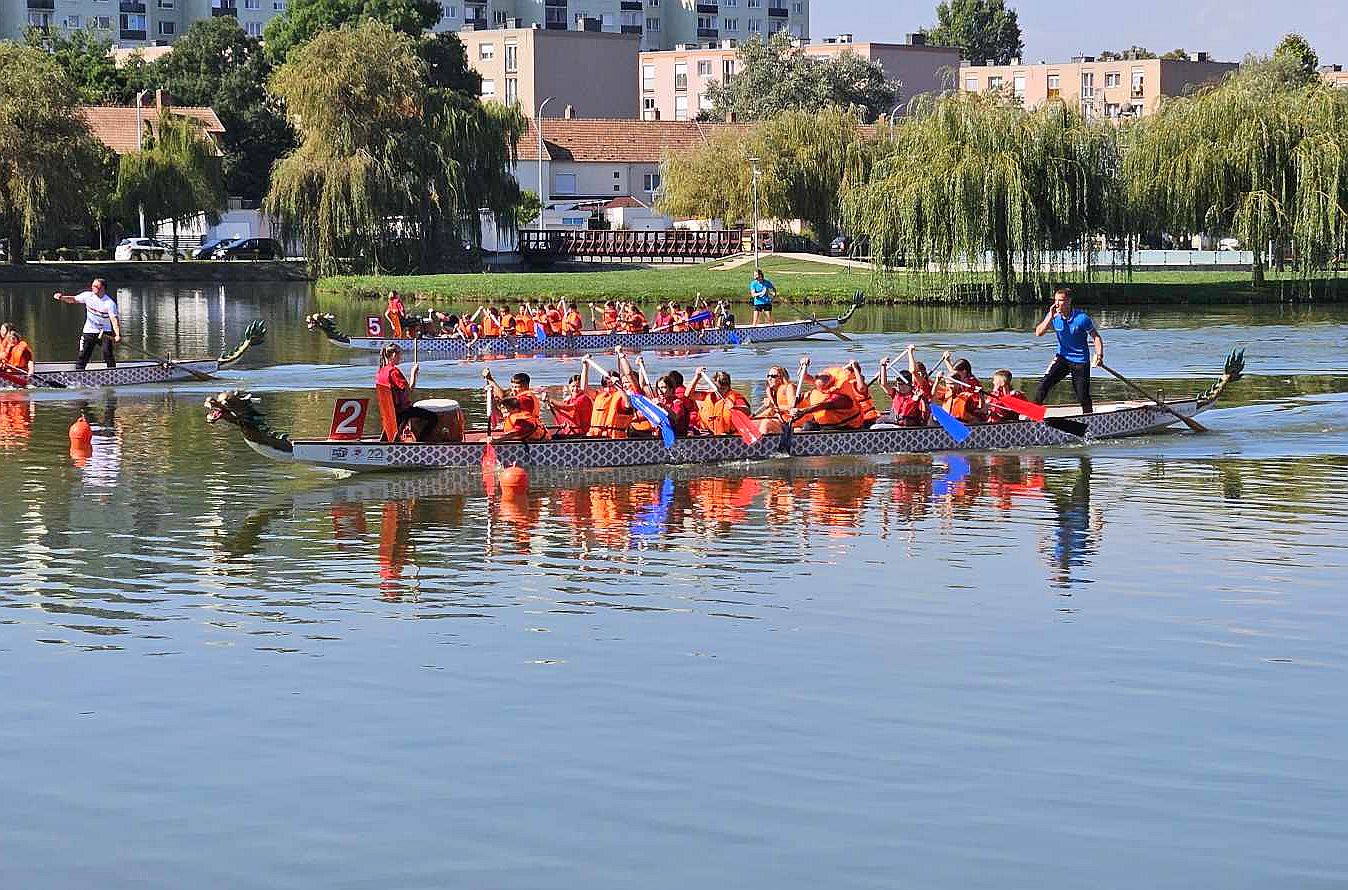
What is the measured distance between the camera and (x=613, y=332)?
45438mm

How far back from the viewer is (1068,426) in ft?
86.3

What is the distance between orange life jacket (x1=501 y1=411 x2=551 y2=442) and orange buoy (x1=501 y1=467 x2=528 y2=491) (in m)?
0.48

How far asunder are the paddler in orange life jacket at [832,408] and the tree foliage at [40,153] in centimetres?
6015

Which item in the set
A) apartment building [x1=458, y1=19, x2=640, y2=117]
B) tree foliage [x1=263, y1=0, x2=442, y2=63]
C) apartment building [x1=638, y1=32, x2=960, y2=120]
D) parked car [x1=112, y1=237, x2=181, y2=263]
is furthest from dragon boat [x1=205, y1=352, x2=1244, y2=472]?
apartment building [x1=638, y1=32, x2=960, y2=120]

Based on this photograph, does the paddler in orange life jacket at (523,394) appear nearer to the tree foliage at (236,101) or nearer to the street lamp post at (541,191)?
the tree foliage at (236,101)

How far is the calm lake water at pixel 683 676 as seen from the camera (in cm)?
1083

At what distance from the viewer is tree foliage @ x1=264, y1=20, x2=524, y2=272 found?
238 feet

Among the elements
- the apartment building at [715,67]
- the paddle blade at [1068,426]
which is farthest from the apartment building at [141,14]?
the paddle blade at [1068,426]

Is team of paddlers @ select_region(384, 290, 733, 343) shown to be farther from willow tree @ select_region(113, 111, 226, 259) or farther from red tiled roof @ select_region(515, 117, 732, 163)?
red tiled roof @ select_region(515, 117, 732, 163)

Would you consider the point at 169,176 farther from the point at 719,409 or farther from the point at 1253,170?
the point at 719,409

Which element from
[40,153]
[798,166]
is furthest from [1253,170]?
[40,153]

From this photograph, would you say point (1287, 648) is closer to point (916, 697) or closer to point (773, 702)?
point (916, 697)

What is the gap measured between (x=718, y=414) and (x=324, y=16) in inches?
3988

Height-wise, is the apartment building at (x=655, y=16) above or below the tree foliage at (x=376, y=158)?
above
